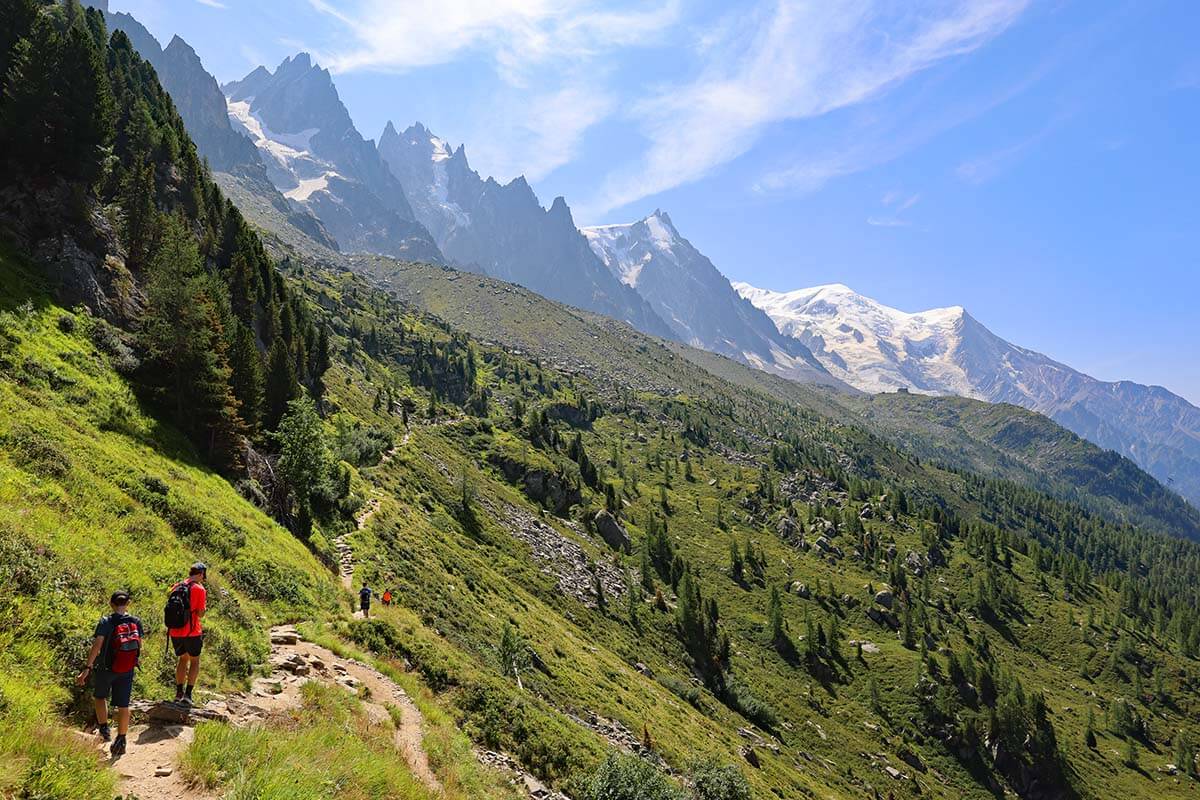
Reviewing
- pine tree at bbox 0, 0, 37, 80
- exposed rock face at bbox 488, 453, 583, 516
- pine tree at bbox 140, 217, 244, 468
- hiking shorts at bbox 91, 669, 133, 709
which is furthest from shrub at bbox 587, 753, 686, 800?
exposed rock face at bbox 488, 453, 583, 516

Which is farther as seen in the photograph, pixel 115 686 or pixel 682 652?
pixel 682 652

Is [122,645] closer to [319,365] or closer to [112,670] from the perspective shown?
[112,670]

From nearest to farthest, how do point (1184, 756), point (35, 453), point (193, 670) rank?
point (193, 670) < point (35, 453) < point (1184, 756)

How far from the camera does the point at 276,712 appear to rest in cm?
1597

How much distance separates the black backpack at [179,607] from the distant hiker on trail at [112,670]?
2087 millimetres

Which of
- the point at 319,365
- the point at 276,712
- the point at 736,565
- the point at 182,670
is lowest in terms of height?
the point at 736,565

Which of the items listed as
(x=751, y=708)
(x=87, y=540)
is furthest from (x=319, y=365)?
(x=751, y=708)

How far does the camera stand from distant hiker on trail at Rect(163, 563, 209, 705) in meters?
14.4

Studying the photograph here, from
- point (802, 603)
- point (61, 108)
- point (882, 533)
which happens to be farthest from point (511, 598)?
point (882, 533)

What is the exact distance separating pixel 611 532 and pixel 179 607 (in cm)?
11744

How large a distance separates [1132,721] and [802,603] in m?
75.4

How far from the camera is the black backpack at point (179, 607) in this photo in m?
14.5

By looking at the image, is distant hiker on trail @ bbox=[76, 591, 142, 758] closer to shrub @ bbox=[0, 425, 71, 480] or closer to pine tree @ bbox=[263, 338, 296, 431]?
shrub @ bbox=[0, 425, 71, 480]

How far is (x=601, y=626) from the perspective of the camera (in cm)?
8231
